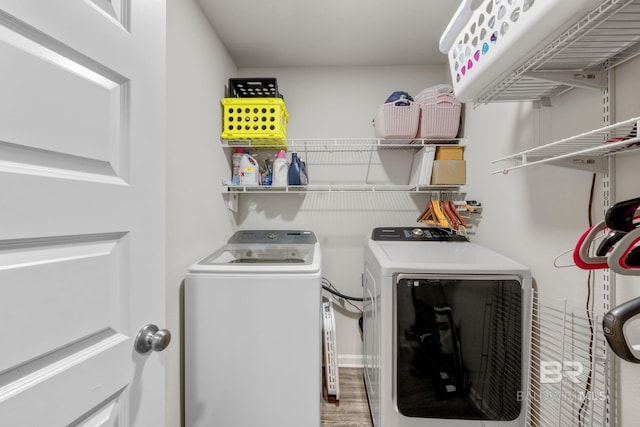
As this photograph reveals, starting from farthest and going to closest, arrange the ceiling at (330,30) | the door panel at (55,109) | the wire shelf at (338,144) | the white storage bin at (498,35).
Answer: the wire shelf at (338,144) → the ceiling at (330,30) → the white storage bin at (498,35) → the door panel at (55,109)

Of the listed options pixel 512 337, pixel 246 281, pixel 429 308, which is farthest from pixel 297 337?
pixel 512 337

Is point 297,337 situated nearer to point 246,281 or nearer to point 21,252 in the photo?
point 246,281

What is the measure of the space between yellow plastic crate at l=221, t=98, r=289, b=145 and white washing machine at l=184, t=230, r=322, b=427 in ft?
3.41

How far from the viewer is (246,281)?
1.36 m

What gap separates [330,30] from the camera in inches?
71.5

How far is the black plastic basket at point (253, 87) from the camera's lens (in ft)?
6.46

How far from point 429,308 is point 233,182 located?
1615 mm

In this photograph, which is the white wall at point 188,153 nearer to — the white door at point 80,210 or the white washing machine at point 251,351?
the white washing machine at point 251,351

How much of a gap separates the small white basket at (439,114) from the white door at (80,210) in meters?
1.68

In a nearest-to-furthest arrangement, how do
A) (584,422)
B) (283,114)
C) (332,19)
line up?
1. (584,422)
2. (332,19)
3. (283,114)

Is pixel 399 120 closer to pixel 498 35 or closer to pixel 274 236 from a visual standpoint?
pixel 498 35

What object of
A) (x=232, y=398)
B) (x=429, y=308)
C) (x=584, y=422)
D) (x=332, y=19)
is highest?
(x=332, y=19)

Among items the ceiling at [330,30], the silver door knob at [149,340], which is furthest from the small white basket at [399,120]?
the silver door knob at [149,340]

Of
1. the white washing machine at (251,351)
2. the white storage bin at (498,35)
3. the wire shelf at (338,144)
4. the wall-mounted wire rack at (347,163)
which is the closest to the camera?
the white storage bin at (498,35)
